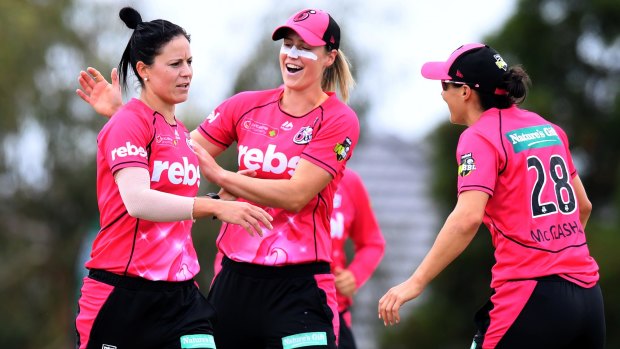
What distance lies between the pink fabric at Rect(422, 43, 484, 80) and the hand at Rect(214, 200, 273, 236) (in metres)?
1.34

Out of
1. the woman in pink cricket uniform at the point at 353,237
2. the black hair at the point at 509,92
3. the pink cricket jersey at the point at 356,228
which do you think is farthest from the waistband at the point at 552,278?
the pink cricket jersey at the point at 356,228

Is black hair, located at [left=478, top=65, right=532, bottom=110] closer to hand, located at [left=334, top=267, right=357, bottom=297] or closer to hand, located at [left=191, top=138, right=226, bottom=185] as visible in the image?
hand, located at [left=191, top=138, right=226, bottom=185]

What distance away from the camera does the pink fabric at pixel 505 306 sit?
6.08m

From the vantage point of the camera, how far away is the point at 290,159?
6.69 m

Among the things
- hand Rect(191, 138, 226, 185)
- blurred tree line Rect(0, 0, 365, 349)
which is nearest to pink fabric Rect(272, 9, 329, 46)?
hand Rect(191, 138, 226, 185)

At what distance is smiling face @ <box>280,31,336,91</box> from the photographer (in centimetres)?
676

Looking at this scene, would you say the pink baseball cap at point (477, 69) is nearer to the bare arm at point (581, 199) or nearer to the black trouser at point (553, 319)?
the bare arm at point (581, 199)

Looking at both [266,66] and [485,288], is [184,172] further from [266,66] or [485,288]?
[266,66]

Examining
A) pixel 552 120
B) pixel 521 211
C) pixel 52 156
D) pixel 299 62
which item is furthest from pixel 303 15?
pixel 52 156

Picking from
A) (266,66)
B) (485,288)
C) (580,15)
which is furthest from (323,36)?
(266,66)

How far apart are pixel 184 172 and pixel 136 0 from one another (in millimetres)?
23522

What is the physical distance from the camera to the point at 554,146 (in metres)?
6.27

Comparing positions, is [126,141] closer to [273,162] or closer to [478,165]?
[273,162]

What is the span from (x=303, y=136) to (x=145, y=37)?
3.65 feet
